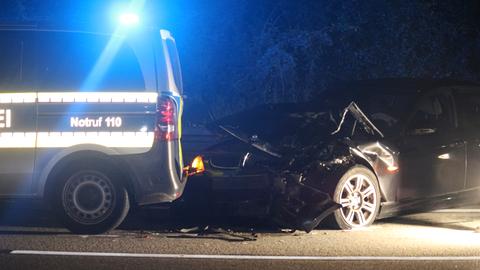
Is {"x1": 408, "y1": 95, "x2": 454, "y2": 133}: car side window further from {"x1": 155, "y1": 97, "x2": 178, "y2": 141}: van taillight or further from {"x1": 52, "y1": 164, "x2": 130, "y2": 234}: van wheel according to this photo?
{"x1": 52, "y1": 164, "x2": 130, "y2": 234}: van wheel

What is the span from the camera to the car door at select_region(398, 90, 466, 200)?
750 cm

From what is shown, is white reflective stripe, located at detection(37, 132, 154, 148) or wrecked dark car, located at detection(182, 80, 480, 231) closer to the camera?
white reflective stripe, located at detection(37, 132, 154, 148)

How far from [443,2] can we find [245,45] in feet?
13.0

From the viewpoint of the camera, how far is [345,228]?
23.6 ft

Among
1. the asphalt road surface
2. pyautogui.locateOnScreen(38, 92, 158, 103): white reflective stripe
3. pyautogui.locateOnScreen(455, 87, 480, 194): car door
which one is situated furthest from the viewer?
pyautogui.locateOnScreen(455, 87, 480, 194): car door

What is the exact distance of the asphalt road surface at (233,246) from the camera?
228 inches

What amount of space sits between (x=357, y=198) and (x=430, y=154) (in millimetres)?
1021

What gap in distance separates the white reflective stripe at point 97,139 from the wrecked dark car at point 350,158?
71 cm

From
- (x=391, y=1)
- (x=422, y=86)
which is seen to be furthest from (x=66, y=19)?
(x=391, y=1)

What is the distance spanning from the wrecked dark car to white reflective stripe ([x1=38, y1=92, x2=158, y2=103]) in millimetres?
928

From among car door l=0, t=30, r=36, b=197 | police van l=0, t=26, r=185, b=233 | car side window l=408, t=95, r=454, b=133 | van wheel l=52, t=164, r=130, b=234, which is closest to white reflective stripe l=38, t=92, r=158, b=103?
police van l=0, t=26, r=185, b=233

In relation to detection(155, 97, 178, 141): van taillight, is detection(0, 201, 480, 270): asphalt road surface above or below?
below

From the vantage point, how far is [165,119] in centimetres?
659

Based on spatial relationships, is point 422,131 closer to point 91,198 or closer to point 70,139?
point 91,198
